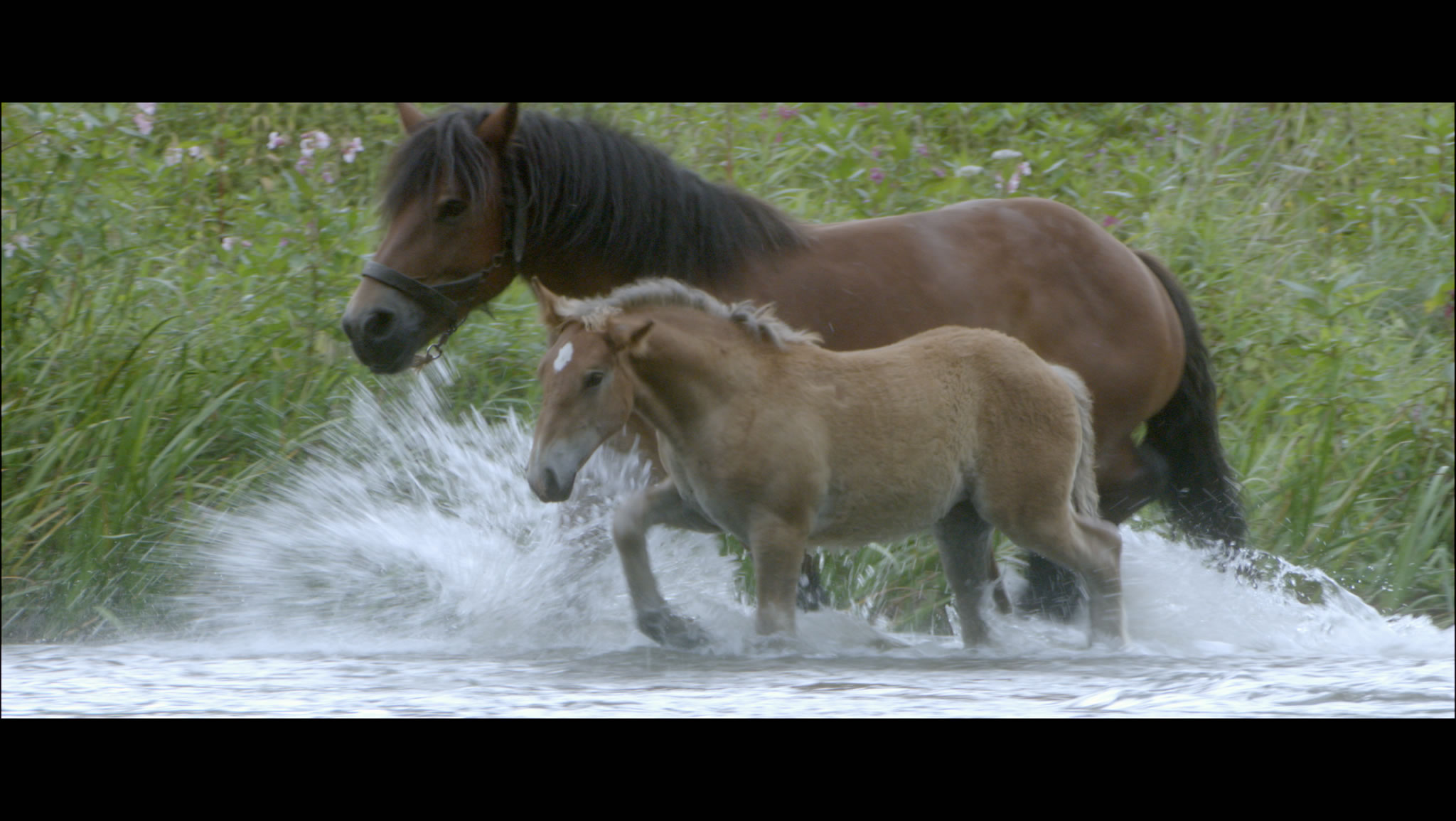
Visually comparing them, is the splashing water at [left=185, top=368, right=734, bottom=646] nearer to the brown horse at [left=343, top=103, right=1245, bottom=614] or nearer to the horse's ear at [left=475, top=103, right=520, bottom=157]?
the brown horse at [left=343, top=103, right=1245, bottom=614]

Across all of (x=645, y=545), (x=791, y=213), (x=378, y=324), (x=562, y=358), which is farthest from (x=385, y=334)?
(x=791, y=213)

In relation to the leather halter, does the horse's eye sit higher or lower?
higher

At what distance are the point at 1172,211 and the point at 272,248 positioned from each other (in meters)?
4.59

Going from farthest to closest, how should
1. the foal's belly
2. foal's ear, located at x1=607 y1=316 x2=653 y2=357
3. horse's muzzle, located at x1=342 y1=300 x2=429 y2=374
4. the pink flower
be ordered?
the pink flower → horse's muzzle, located at x1=342 y1=300 x2=429 y2=374 → the foal's belly → foal's ear, located at x1=607 y1=316 x2=653 y2=357

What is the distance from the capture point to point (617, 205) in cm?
482

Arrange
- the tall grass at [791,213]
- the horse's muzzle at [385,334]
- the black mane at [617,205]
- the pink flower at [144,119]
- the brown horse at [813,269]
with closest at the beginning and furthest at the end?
the horse's muzzle at [385,334], the brown horse at [813,269], the black mane at [617,205], the tall grass at [791,213], the pink flower at [144,119]

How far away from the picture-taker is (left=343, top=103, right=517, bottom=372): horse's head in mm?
4559

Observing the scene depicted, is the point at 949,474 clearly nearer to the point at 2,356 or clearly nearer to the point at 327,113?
the point at 2,356

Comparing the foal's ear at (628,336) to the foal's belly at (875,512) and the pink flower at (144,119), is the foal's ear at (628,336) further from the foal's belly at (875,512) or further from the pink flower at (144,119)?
the pink flower at (144,119)

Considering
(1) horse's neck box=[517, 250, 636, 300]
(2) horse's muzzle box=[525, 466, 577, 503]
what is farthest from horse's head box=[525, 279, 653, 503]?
(1) horse's neck box=[517, 250, 636, 300]

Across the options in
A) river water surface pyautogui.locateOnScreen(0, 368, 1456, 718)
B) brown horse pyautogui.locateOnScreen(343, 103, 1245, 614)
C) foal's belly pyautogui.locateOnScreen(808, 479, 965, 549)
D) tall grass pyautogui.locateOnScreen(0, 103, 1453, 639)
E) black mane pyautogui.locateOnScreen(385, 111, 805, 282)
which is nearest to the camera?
Result: river water surface pyautogui.locateOnScreen(0, 368, 1456, 718)

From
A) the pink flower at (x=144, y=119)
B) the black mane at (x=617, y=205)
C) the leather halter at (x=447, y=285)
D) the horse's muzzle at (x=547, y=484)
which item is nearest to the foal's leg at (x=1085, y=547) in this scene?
the black mane at (x=617, y=205)

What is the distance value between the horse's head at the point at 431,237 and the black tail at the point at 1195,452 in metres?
2.52

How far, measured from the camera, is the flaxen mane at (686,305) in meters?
4.27
